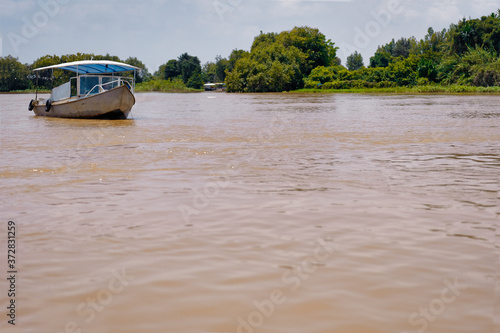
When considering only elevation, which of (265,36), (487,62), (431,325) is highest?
(265,36)

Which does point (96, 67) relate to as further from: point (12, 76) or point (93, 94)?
point (12, 76)

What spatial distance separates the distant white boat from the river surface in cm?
1228

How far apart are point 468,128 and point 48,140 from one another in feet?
40.2

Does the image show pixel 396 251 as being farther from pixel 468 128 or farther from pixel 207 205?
pixel 468 128

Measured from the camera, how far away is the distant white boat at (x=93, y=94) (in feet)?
71.1

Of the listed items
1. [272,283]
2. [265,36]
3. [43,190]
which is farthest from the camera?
[265,36]

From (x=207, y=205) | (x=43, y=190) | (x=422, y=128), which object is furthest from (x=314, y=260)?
(x=422, y=128)

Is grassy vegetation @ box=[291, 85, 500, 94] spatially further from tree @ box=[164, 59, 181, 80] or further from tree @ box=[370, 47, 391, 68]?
tree @ box=[164, 59, 181, 80]

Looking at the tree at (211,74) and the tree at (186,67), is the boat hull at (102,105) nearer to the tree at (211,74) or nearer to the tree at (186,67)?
the tree at (186,67)

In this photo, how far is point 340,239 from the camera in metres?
4.57

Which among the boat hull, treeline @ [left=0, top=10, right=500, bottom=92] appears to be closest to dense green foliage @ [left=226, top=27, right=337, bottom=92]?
treeline @ [left=0, top=10, right=500, bottom=92]

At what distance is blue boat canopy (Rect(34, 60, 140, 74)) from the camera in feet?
73.4

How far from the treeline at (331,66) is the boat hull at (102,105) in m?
19.7

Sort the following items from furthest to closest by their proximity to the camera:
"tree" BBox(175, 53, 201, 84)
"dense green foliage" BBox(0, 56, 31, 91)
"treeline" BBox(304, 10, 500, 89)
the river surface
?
"tree" BBox(175, 53, 201, 84) < "dense green foliage" BBox(0, 56, 31, 91) < "treeline" BBox(304, 10, 500, 89) < the river surface
